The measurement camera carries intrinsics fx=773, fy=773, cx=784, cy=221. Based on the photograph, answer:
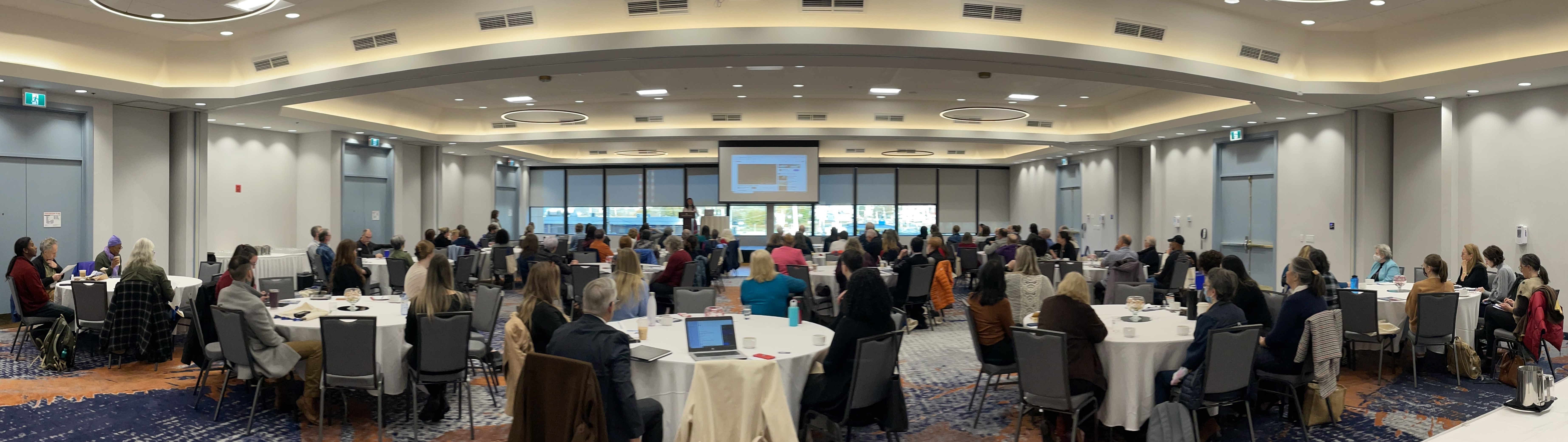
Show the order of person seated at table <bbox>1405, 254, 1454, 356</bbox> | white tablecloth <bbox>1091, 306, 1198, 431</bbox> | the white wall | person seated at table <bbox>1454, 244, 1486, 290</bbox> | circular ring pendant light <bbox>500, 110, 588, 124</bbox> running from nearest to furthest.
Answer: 1. white tablecloth <bbox>1091, 306, 1198, 431</bbox>
2. person seated at table <bbox>1405, 254, 1454, 356</bbox>
3. person seated at table <bbox>1454, 244, 1486, 290</bbox>
4. the white wall
5. circular ring pendant light <bbox>500, 110, 588, 124</bbox>

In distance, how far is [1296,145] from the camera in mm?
11258

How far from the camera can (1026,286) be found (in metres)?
7.19

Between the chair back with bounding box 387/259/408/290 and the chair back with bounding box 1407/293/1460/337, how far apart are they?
10.6 m

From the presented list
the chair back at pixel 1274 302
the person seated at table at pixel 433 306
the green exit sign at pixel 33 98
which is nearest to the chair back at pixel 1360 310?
the chair back at pixel 1274 302

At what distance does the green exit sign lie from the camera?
27.9 ft

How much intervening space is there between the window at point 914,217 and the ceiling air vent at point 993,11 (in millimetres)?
15248

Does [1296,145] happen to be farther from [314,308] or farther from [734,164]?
[314,308]

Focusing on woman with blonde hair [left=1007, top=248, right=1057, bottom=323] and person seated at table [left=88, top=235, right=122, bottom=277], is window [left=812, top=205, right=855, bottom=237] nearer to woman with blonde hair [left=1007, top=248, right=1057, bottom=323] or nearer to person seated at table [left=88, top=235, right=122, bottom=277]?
woman with blonde hair [left=1007, top=248, right=1057, bottom=323]

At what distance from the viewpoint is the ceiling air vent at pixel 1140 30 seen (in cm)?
749

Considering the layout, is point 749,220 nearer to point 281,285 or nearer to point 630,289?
point 281,285

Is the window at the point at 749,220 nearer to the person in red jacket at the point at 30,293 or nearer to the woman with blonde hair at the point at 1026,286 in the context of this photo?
the woman with blonde hair at the point at 1026,286

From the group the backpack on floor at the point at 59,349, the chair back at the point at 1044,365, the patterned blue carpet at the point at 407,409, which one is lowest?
the patterned blue carpet at the point at 407,409

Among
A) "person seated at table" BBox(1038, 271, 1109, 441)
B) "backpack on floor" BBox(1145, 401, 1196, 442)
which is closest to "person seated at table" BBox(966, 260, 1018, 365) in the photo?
"person seated at table" BBox(1038, 271, 1109, 441)

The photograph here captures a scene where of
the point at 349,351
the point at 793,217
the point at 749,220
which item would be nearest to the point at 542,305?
the point at 349,351
